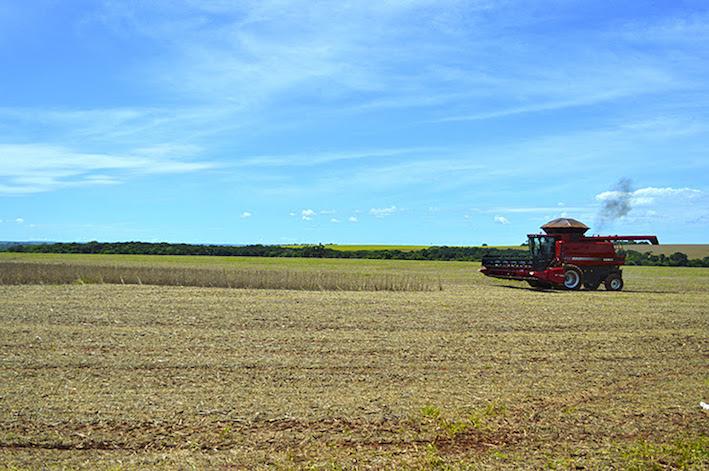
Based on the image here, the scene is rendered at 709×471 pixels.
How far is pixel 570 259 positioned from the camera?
81.9 feet

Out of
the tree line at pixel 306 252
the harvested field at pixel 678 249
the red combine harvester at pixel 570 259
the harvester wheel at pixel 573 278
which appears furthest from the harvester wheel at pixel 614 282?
the harvested field at pixel 678 249

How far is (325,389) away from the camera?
8.46 metres

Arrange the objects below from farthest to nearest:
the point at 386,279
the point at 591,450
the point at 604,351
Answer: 1. the point at 386,279
2. the point at 604,351
3. the point at 591,450

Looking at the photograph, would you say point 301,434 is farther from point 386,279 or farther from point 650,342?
point 386,279

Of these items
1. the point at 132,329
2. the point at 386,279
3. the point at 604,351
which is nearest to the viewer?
the point at 604,351

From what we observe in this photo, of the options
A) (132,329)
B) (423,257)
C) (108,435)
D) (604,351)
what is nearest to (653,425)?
(604,351)

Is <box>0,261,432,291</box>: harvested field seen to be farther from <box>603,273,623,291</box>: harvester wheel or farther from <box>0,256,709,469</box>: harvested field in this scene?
<box>0,256,709,469</box>: harvested field

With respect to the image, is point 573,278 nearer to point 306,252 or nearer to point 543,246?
point 543,246

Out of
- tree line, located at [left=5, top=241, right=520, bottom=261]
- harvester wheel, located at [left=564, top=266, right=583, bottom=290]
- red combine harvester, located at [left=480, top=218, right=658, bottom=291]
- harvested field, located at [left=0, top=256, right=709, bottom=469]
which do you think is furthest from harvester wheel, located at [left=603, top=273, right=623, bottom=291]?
tree line, located at [left=5, top=241, right=520, bottom=261]

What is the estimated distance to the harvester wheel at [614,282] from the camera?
25422 millimetres

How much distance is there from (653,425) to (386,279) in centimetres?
1737

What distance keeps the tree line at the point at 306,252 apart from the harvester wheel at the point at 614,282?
20.3 m

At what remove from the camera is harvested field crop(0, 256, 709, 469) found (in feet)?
20.7

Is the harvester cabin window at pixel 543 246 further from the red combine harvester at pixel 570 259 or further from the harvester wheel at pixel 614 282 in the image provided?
the harvester wheel at pixel 614 282
